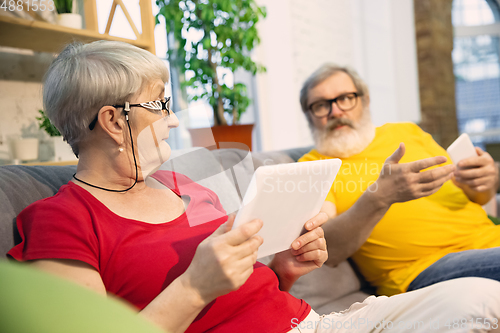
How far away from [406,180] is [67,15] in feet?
4.95

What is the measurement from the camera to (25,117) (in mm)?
1782

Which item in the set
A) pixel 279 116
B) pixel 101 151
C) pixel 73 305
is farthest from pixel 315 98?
pixel 279 116

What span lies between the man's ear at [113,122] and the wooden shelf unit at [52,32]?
2.62 feet

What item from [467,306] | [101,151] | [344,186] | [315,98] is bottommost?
[467,306]

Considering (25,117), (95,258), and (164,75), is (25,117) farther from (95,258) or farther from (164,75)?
(95,258)

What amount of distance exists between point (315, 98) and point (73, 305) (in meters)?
1.42

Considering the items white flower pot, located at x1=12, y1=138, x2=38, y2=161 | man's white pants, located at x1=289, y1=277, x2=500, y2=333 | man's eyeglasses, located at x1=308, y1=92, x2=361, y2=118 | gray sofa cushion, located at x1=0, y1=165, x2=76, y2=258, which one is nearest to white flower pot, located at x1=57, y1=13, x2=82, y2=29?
white flower pot, located at x1=12, y1=138, x2=38, y2=161

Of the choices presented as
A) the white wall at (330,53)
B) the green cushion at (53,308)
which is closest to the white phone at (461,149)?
the green cushion at (53,308)

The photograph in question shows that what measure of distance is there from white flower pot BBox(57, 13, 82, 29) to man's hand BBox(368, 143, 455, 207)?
1405 millimetres

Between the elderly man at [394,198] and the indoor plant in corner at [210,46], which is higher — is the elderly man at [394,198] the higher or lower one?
the lower one

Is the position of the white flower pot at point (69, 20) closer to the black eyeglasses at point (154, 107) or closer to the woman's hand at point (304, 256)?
the black eyeglasses at point (154, 107)

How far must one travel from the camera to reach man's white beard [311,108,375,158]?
1.55 metres

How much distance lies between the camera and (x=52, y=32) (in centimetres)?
162

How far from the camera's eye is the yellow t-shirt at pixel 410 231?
1349 mm
